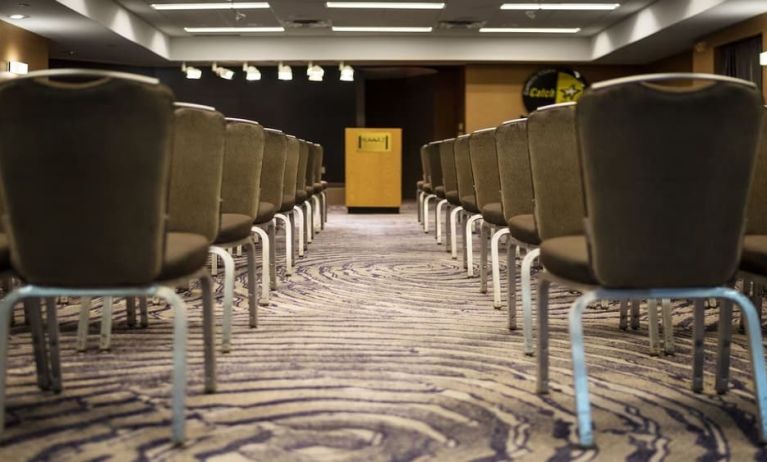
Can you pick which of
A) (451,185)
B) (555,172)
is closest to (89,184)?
(555,172)

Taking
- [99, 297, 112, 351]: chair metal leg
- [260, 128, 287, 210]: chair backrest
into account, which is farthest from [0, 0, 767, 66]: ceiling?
[99, 297, 112, 351]: chair metal leg

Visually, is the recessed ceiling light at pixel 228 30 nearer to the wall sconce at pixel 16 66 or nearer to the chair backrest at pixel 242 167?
the wall sconce at pixel 16 66

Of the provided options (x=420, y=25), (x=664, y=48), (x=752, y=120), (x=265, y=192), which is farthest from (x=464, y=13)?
(x=752, y=120)

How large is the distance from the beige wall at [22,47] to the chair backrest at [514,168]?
8366 mm

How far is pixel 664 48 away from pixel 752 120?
446 inches

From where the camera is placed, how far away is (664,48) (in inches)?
476

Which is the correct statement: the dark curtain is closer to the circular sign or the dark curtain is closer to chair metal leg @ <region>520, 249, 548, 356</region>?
the circular sign

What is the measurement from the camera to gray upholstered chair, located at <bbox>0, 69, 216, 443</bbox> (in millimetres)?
1615

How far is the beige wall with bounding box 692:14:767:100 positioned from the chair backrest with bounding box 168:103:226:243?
8.61 metres

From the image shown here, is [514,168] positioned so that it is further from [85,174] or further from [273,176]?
[85,174]

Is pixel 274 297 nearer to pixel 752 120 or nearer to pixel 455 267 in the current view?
pixel 455 267

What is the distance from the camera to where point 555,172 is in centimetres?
235

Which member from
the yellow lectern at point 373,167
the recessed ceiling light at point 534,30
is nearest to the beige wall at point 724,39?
the recessed ceiling light at point 534,30

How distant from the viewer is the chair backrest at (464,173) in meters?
4.32
